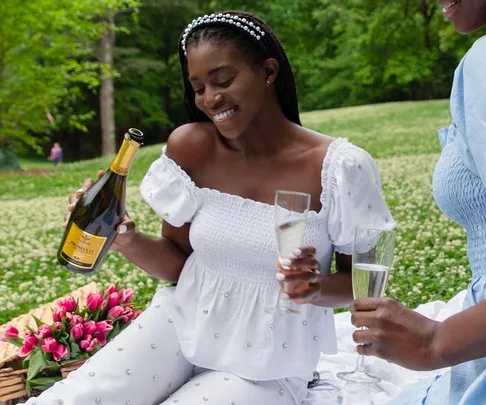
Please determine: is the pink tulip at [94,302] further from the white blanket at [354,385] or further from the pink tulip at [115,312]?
the white blanket at [354,385]

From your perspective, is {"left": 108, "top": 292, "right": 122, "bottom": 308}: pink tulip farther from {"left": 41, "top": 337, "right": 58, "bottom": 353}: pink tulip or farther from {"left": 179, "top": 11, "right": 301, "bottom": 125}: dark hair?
{"left": 179, "top": 11, "right": 301, "bottom": 125}: dark hair

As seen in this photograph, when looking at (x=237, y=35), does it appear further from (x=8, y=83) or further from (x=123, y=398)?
(x=8, y=83)

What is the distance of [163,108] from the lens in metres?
37.5

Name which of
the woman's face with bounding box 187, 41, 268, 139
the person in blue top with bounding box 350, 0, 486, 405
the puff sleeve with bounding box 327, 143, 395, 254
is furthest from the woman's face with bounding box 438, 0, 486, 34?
the woman's face with bounding box 187, 41, 268, 139

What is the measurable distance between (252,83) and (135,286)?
14.4ft

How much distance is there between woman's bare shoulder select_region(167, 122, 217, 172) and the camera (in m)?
2.86

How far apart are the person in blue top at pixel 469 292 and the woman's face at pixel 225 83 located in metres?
0.85

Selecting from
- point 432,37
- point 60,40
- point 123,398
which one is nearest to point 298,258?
point 123,398

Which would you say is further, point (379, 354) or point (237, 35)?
point (237, 35)

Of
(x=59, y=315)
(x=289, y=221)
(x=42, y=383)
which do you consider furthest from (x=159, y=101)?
(x=289, y=221)

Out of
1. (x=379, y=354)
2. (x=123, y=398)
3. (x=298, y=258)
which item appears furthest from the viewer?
(x=123, y=398)

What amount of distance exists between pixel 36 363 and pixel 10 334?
36cm

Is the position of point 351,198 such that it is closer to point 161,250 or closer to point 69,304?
point 161,250

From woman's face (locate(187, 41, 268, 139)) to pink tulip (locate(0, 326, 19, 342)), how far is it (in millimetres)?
1553
